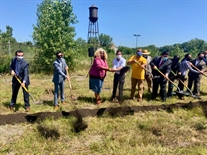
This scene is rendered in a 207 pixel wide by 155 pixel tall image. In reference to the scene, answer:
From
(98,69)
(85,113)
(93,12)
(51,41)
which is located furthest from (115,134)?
(93,12)

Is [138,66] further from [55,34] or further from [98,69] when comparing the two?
[55,34]

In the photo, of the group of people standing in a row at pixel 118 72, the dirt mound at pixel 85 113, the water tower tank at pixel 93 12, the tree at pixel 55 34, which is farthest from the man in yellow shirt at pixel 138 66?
the water tower tank at pixel 93 12

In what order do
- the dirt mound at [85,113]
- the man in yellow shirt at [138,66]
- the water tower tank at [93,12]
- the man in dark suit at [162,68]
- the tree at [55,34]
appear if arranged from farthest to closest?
the water tower tank at [93,12], the tree at [55,34], the man in dark suit at [162,68], the man in yellow shirt at [138,66], the dirt mound at [85,113]

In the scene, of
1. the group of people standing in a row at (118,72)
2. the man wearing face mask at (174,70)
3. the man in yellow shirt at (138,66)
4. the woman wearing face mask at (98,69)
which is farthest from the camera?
the man wearing face mask at (174,70)

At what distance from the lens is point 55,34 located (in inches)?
437

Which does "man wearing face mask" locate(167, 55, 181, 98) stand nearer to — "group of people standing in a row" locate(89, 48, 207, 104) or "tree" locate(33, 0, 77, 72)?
"group of people standing in a row" locate(89, 48, 207, 104)

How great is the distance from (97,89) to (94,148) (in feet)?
7.50

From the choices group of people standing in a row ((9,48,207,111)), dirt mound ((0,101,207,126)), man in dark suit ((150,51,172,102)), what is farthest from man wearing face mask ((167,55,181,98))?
dirt mound ((0,101,207,126))

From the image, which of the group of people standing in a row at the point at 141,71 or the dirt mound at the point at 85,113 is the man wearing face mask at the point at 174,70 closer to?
the group of people standing in a row at the point at 141,71

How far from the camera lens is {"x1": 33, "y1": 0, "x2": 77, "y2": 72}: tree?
11.0 meters

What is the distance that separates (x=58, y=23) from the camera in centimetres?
1112

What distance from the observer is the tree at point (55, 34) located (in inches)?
433

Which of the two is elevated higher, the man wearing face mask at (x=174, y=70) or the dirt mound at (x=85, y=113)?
the man wearing face mask at (x=174, y=70)

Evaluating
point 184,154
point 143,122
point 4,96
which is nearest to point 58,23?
point 4,96
